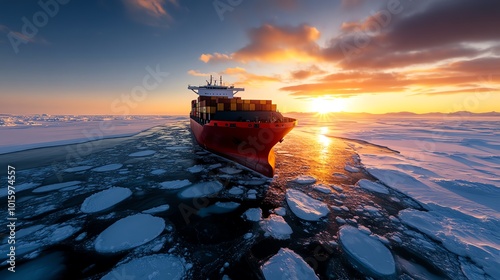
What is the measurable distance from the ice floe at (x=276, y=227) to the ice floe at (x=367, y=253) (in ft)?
4.54

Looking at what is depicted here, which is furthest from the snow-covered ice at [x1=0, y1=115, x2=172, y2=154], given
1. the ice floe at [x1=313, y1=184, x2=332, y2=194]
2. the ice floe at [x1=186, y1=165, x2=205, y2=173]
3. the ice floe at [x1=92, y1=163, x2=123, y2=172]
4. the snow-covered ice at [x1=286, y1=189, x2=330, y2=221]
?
the ice floe at [x1=313, y1=184, x2=332, y2=194]

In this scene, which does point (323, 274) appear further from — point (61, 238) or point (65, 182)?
point (65, 182)

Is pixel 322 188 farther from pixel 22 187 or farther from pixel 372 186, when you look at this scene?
pixel 22 187

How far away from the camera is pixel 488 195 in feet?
21.5

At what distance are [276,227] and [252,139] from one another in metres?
5.51

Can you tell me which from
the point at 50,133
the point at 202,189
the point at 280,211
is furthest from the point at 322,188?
the point at 50,133

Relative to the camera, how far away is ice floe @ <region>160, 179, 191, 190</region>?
7516 mm

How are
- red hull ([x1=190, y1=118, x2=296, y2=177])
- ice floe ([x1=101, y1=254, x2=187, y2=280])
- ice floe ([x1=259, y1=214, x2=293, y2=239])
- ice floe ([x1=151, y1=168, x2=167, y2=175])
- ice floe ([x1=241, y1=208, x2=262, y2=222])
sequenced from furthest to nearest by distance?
1. red hull ([x1=190, y1=118, x2=296, y2=177])
2. ice floe ([x1=151, y1=168, x2=167, y2=175])
3. ice floe ([x1=241, y1=208, x2=262, y2=222])
4. ice floe ([x1=259, y1=214, x2=293, y2=239])
5. ice floe ([x1=101, y1=254, x2=187, y2=280])

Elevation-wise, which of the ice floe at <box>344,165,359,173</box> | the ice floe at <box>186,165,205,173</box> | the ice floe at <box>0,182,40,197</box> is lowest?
the ice floe at <box>0,182,40,197</box>

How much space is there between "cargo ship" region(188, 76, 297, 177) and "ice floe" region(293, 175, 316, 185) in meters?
1.31

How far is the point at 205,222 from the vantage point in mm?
5188

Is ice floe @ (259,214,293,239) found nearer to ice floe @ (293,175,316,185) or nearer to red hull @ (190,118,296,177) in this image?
ice floe @ (293,175,316,185)

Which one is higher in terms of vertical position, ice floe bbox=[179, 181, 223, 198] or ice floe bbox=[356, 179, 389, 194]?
ice floe bbox=[356, 179, 389, 194]

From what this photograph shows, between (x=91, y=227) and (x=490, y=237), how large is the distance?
35.3 ft
